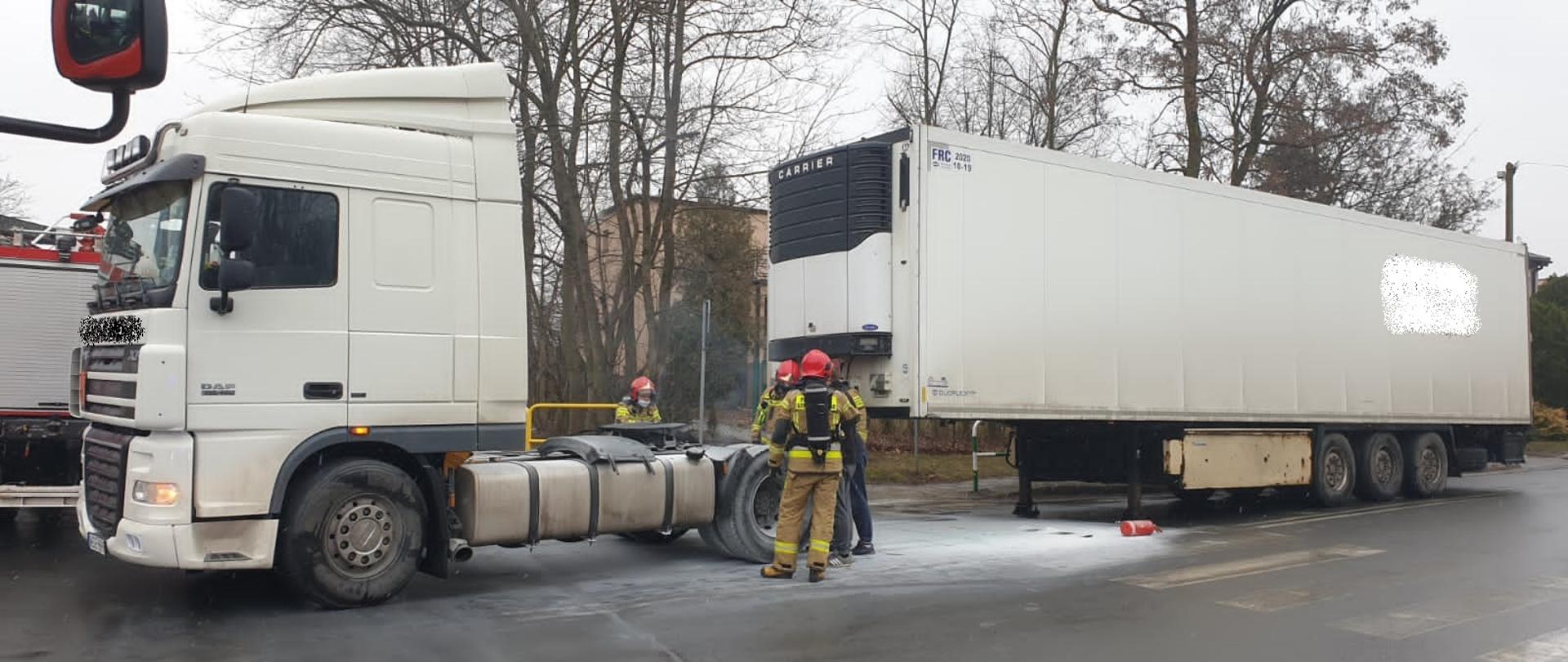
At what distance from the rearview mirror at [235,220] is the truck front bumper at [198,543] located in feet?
5.32

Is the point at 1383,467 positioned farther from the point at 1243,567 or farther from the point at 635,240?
the point at 635,240

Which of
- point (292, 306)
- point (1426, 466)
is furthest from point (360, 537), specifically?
point (1426, 466)

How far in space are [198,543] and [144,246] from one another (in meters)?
1.85

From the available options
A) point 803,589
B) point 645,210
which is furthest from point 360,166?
point 645,210

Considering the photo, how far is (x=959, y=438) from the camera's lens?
2373cm

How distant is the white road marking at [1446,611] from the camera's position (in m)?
7.38

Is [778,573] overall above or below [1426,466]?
below

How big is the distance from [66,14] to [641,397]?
892 cm

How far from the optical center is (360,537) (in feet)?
25.0

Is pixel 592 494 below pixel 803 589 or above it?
above

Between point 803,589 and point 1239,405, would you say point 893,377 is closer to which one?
point 803,589

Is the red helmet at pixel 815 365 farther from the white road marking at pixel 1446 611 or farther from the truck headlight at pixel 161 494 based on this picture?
the truck headlight at pixel 161 494

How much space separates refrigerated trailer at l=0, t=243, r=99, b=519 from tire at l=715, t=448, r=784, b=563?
513 centimetres

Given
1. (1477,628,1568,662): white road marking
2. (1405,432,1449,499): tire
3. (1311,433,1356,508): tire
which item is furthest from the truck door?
(1405,432,1449,499): tire
